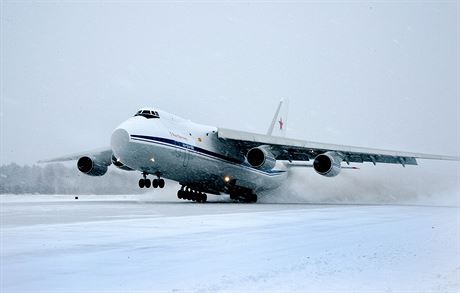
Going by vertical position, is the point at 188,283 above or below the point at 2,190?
above

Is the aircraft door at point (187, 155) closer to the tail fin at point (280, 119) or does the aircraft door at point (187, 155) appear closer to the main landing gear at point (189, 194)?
the main landing gear at point (189, 194)

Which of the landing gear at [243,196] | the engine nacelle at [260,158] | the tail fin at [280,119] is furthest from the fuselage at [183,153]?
the tail fin at [280,119]

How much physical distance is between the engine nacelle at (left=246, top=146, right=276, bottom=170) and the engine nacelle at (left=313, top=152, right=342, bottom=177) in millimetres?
2295

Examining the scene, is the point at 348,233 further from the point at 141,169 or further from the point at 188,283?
the point at 141,169

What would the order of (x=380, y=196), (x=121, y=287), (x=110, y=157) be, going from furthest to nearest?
(x=380, y=196)
(x=110, y=157)
(x=121, y=287)

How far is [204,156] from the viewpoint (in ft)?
87.8

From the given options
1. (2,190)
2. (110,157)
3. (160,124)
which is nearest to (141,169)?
(160,124)

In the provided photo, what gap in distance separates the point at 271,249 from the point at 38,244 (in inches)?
138

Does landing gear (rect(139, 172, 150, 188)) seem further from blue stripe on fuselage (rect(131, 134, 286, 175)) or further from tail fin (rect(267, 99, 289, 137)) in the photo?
tail fin (rect(267, 99, 289, 137))

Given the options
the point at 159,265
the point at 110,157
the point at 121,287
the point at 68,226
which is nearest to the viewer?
the point at 121,287

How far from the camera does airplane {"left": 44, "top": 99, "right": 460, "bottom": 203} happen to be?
2362 centimetres

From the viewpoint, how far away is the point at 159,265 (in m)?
6.14

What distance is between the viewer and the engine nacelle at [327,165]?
2617 cm

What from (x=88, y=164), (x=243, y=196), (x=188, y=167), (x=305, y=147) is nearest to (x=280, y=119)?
(x=243, y=196)
